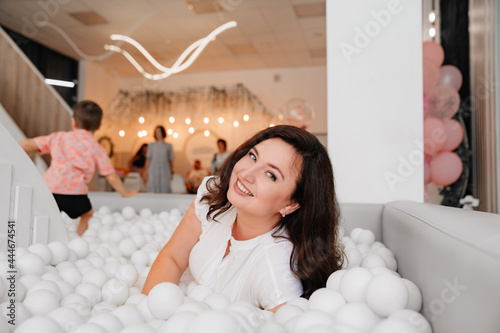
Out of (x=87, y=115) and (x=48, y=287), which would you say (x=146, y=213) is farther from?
(x=48, y=287)

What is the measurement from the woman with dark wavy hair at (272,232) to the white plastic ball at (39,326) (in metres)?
0.40

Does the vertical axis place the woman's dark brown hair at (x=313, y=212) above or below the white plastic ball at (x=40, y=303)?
above

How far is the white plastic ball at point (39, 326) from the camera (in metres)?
0.61

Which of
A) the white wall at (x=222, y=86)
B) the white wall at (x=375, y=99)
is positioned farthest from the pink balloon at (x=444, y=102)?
the white wall at (x=222, y=86)

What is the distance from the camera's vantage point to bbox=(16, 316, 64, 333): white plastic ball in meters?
0.61

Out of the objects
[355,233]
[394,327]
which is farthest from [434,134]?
[394,327]

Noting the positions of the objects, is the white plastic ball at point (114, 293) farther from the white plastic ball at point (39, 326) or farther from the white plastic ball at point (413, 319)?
the white plastic ball at point (413, 319)

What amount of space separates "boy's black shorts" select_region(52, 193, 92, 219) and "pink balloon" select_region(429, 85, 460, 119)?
8.28 feet

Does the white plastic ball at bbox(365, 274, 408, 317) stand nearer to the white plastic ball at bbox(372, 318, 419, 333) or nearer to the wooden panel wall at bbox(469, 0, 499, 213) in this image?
the white plastic ball at bbox(372, 318, 419, 333)

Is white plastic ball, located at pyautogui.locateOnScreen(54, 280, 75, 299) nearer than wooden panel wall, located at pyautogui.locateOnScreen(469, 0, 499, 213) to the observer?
Yes

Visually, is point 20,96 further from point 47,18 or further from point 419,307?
point 419,307

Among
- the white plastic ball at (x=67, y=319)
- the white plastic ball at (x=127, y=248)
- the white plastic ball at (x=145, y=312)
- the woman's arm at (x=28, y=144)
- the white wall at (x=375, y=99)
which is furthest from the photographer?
the woman's arm at (x=28, y=144)

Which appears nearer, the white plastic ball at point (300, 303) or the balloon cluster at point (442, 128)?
the white plastic ball at point (300, 303)

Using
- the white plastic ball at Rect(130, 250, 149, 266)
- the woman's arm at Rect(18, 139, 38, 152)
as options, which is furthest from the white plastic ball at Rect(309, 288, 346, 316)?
the woman's arm at Rect(18, 139, 38, 152)
